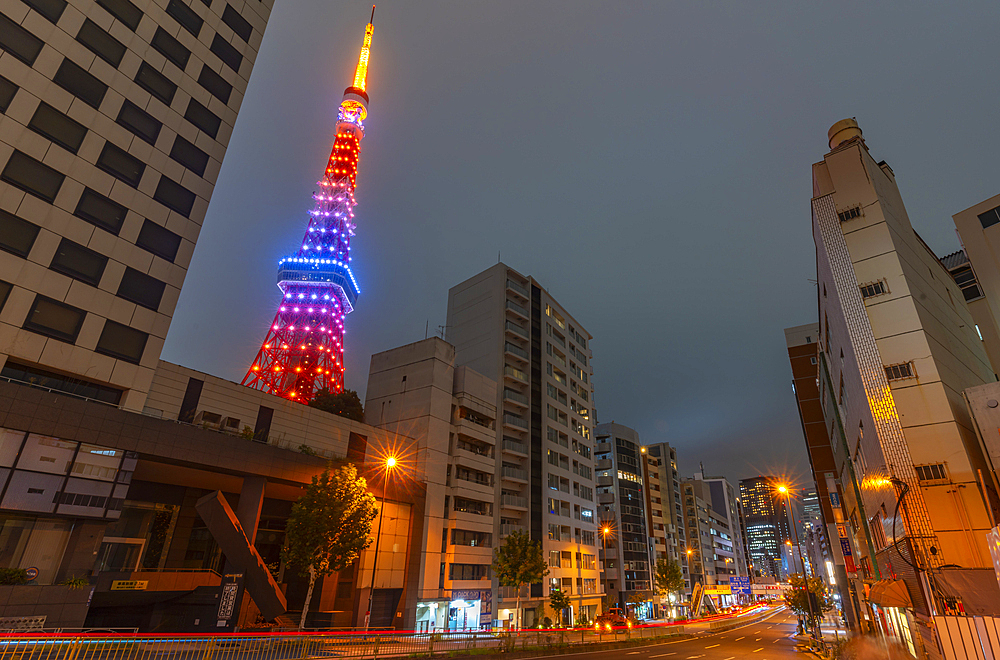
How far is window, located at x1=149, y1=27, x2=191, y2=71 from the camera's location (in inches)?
1379

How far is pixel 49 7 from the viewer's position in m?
29.9

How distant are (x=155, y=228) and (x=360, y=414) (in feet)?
92.9

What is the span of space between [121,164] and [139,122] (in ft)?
11.9

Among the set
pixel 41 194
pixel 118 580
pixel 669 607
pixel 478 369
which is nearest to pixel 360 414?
pixel 478 369

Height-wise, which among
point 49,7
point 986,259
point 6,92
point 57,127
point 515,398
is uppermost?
point 49,7

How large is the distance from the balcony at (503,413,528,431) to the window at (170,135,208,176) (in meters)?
41.9

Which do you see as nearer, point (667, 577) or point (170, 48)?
point (170, 48)

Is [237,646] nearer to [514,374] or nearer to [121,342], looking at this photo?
[121,342]

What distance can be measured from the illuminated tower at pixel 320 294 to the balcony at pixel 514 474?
27.1 metres

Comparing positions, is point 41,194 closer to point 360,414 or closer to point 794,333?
point 360,414

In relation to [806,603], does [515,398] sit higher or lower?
higher

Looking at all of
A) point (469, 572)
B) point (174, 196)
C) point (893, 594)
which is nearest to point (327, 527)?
point (469, 572)

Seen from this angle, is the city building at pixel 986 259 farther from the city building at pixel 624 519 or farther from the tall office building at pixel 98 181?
the tall office building at pixel 98 181

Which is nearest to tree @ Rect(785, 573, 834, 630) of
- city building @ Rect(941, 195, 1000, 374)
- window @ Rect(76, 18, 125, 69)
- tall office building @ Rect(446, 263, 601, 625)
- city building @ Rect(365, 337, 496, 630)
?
city building @ Rect(941, 195, 1000, 374)
